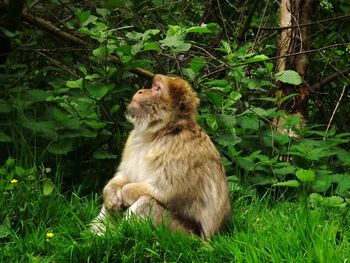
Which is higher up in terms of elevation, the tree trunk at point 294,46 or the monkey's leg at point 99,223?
the tree trunk at point 294,46

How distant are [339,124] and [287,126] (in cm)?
173

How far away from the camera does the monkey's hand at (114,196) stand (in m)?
4.94

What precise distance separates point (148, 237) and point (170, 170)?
51 cm

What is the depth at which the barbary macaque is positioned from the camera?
15.7 feet

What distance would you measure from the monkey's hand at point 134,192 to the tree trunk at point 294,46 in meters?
2.78

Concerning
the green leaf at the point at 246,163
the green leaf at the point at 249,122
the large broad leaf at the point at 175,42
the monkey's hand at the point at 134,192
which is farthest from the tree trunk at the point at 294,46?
the monkey's hand at the point at 134,192

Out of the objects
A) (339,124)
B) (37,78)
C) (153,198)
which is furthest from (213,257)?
(339,124)

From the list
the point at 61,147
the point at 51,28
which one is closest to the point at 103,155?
the point at 61,147

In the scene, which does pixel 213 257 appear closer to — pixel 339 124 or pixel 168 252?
pixel 168 252

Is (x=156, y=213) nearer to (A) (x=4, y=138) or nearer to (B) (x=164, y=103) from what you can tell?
(B) (x=164, y=103)

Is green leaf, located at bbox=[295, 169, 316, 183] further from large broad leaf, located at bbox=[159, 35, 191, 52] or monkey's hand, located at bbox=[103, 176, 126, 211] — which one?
monkey's hand, located at bbox=[103, 176, 126, 211]

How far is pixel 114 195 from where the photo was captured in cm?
498

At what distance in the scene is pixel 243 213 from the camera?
548 centimetres

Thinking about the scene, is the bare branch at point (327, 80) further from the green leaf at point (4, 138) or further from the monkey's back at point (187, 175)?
the green leaf at point (4, 138)
